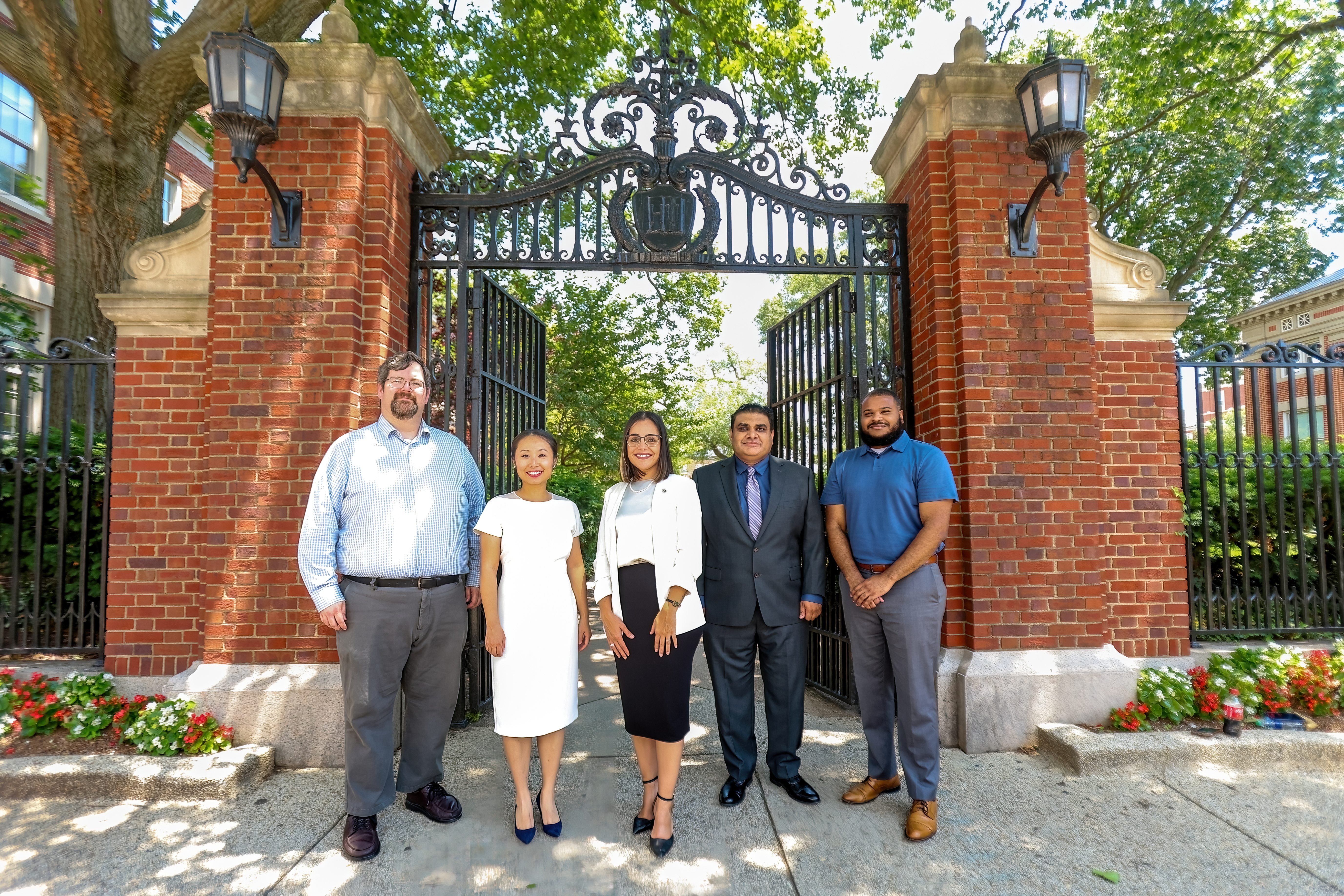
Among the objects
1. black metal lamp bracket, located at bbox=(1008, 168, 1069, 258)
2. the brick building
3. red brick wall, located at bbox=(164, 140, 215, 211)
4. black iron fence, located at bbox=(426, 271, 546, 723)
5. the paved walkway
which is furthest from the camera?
red brick wall, located at bbox=(164, 140, 215, 211)

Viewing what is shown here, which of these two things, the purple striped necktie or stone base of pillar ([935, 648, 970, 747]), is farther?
stone base of pillar ([935, 648, 970, 747])

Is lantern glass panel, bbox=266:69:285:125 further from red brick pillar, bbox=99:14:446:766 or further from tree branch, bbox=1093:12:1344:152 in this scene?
tree branch, bbox=1093:12:1344:152

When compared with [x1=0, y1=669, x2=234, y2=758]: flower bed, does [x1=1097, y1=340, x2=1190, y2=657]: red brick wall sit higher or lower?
higher

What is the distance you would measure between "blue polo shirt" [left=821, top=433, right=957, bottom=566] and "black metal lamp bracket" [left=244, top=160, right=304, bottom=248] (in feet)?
11.6

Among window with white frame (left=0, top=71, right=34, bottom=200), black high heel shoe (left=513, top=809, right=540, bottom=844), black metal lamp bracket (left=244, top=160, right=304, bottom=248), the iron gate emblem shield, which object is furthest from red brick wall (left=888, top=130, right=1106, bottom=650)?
window with white frame (left=0, top=71, right=34, bottom=200)

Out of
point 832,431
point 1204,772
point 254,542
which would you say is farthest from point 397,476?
point 1204,772

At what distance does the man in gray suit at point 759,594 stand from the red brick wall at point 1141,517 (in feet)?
7.60

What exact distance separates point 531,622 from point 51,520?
154 inches

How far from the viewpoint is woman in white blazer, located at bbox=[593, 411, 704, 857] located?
10.0 ft

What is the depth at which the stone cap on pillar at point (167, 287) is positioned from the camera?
14.3 feet

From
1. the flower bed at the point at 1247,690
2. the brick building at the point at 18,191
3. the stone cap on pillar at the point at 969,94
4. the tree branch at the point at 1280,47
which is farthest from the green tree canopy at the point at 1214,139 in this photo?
the brick building at the point at 18,191

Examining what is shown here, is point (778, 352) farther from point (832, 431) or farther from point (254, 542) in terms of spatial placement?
point (254, 542)

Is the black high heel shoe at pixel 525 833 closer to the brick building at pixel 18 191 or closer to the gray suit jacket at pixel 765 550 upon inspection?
the gray suit jacket at pixel 765 550

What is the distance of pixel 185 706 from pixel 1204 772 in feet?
17.9
